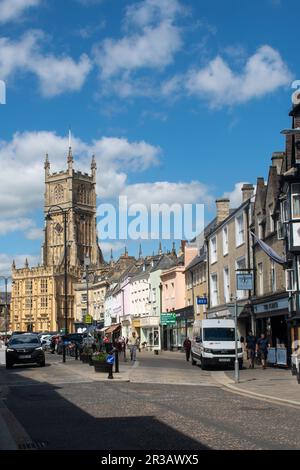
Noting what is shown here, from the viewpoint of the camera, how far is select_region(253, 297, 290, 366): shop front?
32.9 m

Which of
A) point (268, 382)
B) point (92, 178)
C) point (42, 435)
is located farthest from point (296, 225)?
point (92, 178)

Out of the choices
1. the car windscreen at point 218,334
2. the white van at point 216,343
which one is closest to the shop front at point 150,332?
the white van at point 216,343

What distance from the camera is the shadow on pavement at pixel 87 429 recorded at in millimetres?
10586

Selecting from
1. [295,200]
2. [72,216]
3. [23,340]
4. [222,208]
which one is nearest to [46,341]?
[222,208]

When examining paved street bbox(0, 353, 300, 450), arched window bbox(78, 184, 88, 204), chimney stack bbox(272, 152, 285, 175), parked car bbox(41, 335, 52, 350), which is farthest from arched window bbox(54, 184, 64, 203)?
paved street bbox(0, 353, 300, 450)

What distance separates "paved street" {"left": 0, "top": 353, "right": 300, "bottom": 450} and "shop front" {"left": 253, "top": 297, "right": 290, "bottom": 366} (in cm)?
967

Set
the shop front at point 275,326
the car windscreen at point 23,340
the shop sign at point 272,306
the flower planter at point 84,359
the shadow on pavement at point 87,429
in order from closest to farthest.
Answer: the shadow on pavement at point 87,429, the shop front at point 275,326, the shop sign at point 272,306, the car windscreen at point 23,340, the flower planter at point 84,359

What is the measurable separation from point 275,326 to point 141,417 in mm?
23623

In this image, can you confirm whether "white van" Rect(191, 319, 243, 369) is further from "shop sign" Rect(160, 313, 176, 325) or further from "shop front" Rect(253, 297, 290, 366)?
"shop sign" Rect(160, 313, 176, 325)

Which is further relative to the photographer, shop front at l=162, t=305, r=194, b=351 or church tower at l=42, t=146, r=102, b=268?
church tower at l=42, t=146, r=102, b=268

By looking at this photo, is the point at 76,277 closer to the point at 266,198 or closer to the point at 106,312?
the point at 106,312

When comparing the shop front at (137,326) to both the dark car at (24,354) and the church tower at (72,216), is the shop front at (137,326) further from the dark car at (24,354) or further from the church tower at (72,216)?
the church tower at (72,216)

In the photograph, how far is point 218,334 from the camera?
110 feet

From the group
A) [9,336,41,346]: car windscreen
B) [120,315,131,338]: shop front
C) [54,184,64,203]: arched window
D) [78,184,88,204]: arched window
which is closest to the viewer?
[9,336,41,346]: car windscreen
